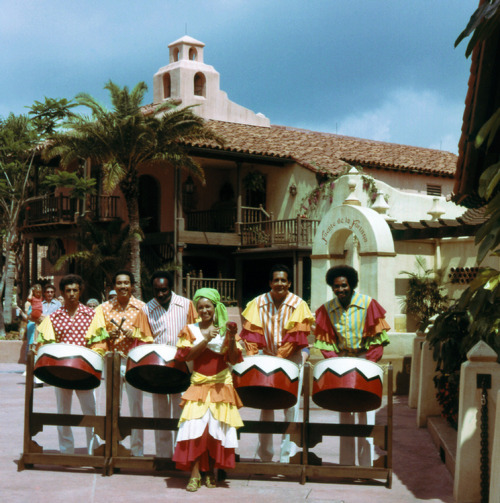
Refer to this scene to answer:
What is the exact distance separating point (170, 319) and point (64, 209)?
910 inches

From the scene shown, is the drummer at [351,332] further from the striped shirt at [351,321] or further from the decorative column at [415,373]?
the decorative column at [415,373]

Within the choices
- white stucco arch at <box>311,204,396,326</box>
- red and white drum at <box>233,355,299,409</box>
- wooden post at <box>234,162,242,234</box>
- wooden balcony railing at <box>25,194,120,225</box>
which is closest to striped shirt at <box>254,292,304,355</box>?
red and white drum at <box>233,355,299,409</box>

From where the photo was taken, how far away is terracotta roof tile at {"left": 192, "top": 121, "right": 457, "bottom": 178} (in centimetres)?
2808

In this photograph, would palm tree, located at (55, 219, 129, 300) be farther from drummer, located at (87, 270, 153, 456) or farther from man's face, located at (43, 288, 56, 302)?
drummer, located at (87, 270, 153, 456)

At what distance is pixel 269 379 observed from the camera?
6.70 metres

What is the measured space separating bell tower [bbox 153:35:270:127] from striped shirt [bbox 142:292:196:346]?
2440 centimetres

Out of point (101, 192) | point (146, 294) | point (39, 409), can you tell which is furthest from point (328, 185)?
point (39, 409)

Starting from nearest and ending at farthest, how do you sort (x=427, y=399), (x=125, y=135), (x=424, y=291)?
1. (x=427, y=399)
2. (x=424, y=291)
3. (x=125, y=135)

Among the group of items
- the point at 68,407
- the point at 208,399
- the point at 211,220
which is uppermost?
the point at 211,220

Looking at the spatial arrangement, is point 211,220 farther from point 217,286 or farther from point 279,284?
point 279,284

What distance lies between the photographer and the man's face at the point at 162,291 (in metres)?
7.47

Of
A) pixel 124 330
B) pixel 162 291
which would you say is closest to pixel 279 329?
pixel 162 291

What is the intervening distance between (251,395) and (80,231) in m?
22.9

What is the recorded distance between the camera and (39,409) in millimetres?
11391
